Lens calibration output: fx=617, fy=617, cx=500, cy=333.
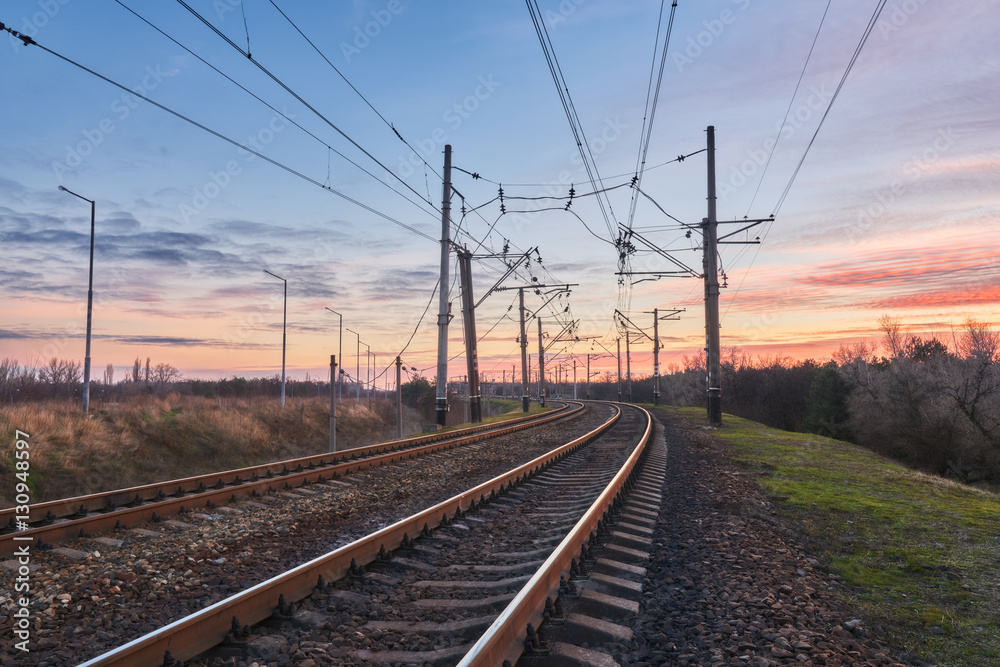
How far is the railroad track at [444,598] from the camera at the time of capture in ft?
13.5

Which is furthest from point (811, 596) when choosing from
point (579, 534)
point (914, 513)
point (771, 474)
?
point (771, 474)

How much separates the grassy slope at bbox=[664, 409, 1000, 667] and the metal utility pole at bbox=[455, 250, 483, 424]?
18576 millimetres

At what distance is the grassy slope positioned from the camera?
477 centimetres

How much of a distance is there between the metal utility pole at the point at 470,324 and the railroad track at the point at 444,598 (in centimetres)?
2266

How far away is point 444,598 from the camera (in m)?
5.34

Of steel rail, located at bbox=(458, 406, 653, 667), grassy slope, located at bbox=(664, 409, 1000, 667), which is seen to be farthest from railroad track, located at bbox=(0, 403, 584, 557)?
grassy slope, located at bbox=(664, 409, 1000, 667)

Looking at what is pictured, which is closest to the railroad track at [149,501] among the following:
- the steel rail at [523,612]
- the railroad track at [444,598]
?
the railroad track at [444,598]

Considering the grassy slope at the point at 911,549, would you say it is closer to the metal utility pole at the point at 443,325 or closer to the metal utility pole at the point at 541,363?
the metal utility pole at the point at 443,325

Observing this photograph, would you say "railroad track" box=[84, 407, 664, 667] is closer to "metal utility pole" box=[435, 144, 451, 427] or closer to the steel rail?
the steel rail

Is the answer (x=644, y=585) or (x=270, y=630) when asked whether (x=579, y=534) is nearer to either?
(x=644, y=585)

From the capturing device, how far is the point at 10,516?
7938 millimetres

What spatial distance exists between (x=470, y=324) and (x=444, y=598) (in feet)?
85.7

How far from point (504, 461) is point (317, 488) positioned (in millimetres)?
5367

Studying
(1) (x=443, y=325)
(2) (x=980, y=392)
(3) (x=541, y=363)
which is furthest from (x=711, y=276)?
(3) (x=541, y=363)
